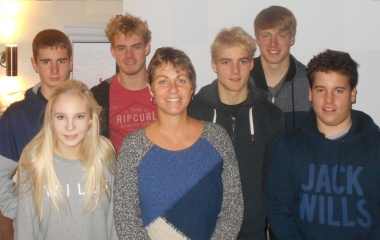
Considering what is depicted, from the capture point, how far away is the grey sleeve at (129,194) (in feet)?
4.99

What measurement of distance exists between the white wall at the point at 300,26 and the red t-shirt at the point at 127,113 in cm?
55

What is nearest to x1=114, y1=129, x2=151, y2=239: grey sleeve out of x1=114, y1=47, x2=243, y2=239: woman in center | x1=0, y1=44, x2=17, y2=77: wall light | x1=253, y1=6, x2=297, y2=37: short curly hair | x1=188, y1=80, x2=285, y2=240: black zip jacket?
x1=114, y1=47, x2=243, y2=239: woman in center

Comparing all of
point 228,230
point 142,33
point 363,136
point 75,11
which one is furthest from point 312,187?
point 75,11

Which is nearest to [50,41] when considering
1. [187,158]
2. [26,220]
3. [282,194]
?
[26,220]

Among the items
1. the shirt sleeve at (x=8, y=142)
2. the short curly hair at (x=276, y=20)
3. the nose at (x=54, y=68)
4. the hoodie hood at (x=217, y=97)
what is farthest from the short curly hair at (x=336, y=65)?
the shirt sleeve at (x=8, y=142)

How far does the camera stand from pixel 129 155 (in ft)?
5.09

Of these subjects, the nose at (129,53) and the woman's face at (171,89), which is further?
the nose at (129,53)

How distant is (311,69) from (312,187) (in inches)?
22.2

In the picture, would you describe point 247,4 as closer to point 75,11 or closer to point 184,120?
point 184,120

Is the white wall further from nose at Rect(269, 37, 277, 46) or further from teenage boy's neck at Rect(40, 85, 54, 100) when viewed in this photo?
teenage boy's neck at Rect(40, 85, 54, 100)

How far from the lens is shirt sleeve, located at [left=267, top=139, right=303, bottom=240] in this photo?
179 centimetres

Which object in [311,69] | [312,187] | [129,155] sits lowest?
[312,187]

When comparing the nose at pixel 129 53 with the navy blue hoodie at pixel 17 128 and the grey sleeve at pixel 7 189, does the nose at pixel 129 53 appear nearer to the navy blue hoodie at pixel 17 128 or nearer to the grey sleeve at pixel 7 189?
the navy blue hoodie at pixel 17 128

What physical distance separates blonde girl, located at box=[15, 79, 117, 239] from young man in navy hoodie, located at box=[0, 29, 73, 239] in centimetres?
22
